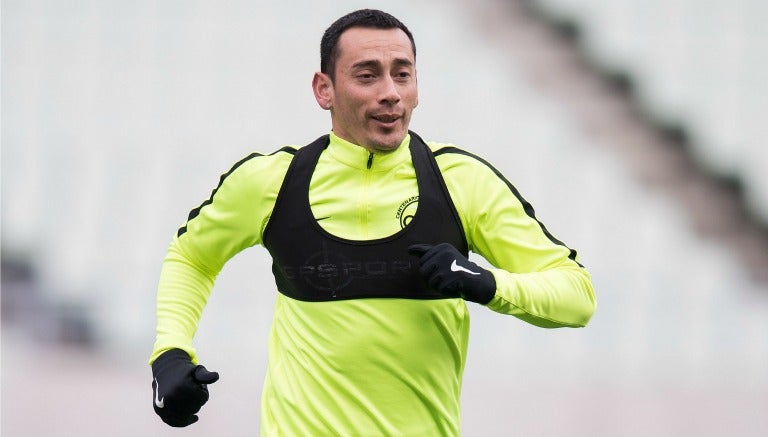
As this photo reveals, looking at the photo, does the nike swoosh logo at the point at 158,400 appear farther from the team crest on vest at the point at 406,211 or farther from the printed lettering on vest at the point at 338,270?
the team crest on vest at the point at 406,211

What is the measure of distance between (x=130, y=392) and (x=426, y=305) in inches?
153

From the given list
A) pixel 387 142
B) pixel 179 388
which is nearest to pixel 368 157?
pixel 387 142

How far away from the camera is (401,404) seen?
2.92 metres

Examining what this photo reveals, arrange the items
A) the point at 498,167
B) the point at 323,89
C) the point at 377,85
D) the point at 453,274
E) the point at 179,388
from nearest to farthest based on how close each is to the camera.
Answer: the point at 453,274
the point at 179,388
the point at 377,85
the point at 323,89
the point at 498,167

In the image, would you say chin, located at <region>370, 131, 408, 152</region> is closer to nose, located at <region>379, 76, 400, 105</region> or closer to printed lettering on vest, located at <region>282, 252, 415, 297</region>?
nose, located at <region>379, 76, 400, 105</region>

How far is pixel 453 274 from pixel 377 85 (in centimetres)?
56

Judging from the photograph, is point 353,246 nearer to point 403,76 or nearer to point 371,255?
point 371,255

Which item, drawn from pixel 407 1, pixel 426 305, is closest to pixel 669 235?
pixel 407 1

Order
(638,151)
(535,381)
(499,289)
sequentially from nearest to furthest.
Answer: (499,289), (535,381), (638,151)

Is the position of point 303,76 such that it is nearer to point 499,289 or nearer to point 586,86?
point 586,86

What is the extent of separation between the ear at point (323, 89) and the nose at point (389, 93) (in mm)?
207

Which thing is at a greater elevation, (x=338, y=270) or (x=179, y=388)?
(x=338, y=270)

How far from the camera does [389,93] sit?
292cm

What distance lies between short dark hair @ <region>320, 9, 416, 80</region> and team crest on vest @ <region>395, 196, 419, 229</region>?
366mm
